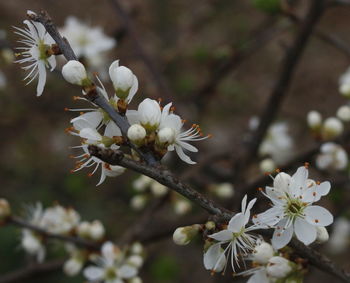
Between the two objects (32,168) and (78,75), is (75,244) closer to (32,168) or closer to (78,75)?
(78,75)

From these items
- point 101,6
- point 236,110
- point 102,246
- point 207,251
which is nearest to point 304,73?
point 236,110

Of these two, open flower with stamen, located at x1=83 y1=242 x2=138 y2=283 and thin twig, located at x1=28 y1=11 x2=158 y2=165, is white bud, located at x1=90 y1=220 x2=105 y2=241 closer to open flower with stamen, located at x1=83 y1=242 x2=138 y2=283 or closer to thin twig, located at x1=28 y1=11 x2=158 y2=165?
open flower with stamen, located at x1=83 y1=242 x2=138 y2=283

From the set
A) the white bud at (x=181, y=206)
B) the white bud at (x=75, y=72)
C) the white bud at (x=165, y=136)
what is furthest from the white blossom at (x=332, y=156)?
the white bud at (x=75, y=72)

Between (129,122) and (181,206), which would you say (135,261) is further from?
(129,122)

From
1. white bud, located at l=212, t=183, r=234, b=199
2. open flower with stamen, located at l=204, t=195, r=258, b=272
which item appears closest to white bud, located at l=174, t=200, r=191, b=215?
white bud, located at l=212, t=183, r=234, b=199

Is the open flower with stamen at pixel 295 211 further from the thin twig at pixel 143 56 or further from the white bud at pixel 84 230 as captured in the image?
the thin twig at pixel 143 56

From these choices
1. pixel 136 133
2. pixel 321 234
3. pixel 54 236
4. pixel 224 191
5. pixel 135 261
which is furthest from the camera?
pixel 224 191

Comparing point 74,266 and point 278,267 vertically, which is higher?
point 74,266

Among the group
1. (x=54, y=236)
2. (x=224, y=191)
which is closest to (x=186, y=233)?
(x=54, y=236)
